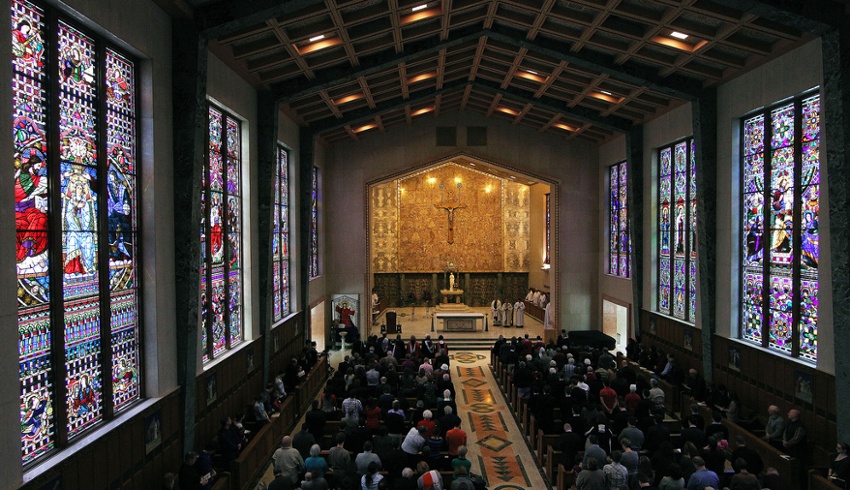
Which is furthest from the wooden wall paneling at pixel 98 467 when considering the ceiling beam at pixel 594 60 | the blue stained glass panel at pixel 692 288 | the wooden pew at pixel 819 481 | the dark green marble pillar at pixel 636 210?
the dark green marble pillar at pixel 636 210

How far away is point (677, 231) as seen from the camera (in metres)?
16.7

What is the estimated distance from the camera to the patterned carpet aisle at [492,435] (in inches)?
412

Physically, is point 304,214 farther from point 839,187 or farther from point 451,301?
point 451,301

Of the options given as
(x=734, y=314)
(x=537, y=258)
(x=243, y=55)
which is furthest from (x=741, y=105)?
(x=537, y=258)

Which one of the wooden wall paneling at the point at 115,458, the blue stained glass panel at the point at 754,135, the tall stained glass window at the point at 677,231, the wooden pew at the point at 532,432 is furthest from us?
the tall stained glass window at the point at 677,231

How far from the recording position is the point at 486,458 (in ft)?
37.4

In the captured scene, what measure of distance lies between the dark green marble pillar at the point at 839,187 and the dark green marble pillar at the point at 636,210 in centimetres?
907

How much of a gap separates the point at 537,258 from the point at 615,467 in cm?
2227

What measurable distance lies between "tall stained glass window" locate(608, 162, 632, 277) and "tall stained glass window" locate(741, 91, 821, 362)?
6969 millimetres

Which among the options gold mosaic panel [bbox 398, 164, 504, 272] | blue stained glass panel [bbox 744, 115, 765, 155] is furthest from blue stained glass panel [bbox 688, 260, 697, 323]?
gold mosaic panel [bbox 398, 164, 504, 272]

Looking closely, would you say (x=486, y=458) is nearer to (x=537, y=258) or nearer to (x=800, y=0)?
(x=800, y=0)

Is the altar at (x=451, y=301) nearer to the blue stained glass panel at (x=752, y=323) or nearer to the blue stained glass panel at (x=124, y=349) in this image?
the blue stained glass panel at (x=752, y=323)

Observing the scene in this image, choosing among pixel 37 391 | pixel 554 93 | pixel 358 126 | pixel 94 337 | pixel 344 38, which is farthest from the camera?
pixel 358 126

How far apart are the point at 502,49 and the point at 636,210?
22.1ft
